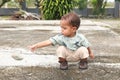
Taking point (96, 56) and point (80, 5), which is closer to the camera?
point (96, 56)

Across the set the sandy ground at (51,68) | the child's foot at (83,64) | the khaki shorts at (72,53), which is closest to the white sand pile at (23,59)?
the sandy ground at (51,68)

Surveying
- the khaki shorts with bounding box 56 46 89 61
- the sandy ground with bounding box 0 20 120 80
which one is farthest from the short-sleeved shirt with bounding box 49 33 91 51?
the sandy ground with bounding box 0 20 120 80

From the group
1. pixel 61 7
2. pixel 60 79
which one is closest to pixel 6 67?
pixel 60 79

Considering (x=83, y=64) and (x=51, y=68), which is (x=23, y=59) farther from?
(x=83, y=64)

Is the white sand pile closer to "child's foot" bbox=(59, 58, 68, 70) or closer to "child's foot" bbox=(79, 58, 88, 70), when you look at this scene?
"child's foot" bbox=(59, 58, 68, 70)

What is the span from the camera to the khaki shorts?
3.04 m

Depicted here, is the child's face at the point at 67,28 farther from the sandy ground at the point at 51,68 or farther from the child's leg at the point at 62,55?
the sandy ground at the point at 51,68

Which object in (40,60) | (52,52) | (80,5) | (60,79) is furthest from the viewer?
(80,5)

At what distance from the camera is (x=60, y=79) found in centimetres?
283

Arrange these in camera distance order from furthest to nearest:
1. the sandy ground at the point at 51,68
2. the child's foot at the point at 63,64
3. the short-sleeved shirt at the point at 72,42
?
the short-sleeved shirt at the point at 72,42, the child's foot at the point at 63,64, the sandy ground at the point at 51,68

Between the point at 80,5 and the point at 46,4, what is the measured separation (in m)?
7.30

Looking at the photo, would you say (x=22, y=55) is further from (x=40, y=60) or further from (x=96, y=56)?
(x=96, y=56)

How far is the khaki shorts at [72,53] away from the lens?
3.04m

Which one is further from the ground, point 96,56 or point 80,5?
point 96,56
